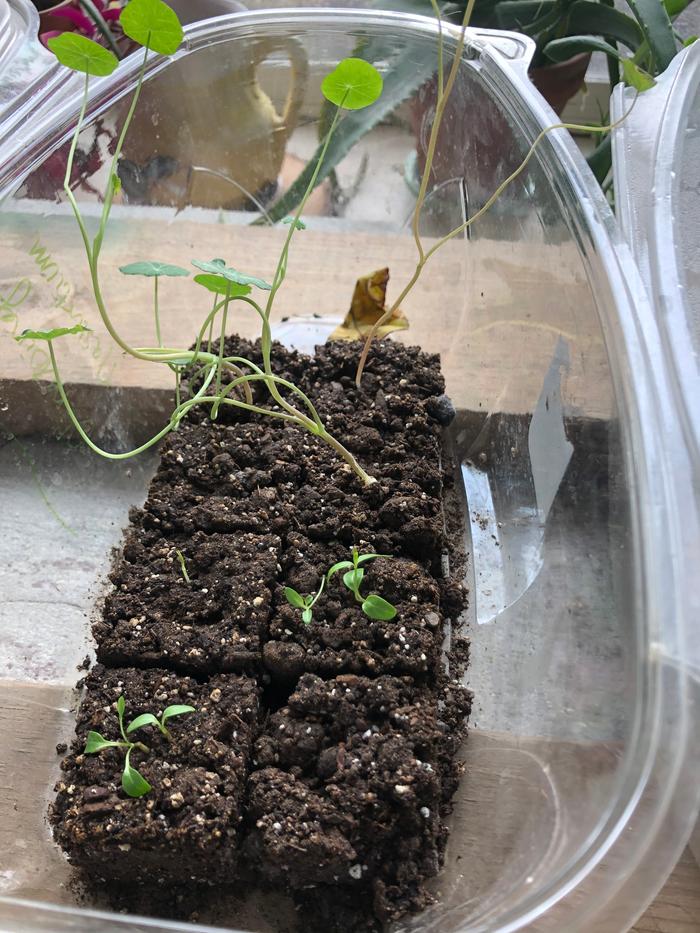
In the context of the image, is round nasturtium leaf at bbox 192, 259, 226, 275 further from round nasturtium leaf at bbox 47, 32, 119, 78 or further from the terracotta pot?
the terracotta pot

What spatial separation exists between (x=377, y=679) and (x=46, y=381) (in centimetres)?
67

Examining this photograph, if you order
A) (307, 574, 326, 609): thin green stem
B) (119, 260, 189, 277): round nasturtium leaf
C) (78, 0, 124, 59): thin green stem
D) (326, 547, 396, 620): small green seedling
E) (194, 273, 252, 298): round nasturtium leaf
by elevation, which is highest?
(78, 0, 124, 59): thin green stem

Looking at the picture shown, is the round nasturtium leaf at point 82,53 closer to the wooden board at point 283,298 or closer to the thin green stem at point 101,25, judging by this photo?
the wooden board at point 283,298

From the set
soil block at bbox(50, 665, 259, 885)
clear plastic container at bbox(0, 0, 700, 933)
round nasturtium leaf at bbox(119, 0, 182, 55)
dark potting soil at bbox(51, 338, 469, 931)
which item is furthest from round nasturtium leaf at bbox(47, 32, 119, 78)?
soil block at bbox(50, 665, 259, 885)

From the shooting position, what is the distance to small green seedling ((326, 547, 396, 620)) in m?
0.77

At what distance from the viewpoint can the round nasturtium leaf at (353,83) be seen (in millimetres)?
837

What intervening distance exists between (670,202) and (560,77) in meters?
0.66

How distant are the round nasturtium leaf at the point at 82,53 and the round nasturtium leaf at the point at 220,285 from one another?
0.26 m

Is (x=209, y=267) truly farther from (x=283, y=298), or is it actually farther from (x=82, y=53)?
(x=283, y=298)

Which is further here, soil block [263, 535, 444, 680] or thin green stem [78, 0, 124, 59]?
thin green stem [78, 0, 124, 59]

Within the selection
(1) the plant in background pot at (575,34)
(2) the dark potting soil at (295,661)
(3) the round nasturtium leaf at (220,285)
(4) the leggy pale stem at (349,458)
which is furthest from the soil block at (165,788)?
(1) the plant in background pot at (575,34)

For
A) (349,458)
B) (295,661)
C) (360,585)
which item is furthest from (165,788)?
(349,458)

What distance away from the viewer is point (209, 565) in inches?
34.8

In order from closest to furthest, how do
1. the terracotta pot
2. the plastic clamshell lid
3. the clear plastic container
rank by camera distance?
the clear plastic container < the plastic clamshell lid < the terracotta pot
